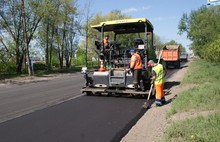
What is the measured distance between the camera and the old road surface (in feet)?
23.3

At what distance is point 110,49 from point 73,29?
36017mm

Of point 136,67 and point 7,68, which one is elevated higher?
point 136,67

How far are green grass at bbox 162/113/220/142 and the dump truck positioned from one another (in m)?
5.53

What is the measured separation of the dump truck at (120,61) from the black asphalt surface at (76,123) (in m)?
1.38

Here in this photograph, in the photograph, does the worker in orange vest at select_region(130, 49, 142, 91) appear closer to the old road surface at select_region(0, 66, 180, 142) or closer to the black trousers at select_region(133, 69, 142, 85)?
the black trousers at select_region(133, 69, 142, 85)

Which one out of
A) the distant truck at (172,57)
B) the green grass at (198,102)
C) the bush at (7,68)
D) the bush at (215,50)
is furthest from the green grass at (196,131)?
the distant truck at (172,57)

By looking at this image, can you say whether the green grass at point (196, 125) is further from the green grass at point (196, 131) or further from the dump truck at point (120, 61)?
the dump truck at point (120, 61)

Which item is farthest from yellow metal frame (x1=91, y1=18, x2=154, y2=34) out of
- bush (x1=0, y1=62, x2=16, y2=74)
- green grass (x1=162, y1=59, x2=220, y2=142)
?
bush (x1=0, y1=62, x2=16, y2=74)

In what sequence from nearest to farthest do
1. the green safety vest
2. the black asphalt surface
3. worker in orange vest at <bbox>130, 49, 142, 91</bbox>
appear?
the black asphalt surface
the green safety vest
worker in orange vest at <bbox>130, 49, 142, 91</bbox>

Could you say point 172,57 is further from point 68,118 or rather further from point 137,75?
point 68,118

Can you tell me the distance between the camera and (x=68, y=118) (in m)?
8.93

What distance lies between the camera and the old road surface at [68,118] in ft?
23.3

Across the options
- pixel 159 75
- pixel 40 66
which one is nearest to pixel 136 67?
pixel 159 75

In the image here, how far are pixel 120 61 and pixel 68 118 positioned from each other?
545 centimetres
